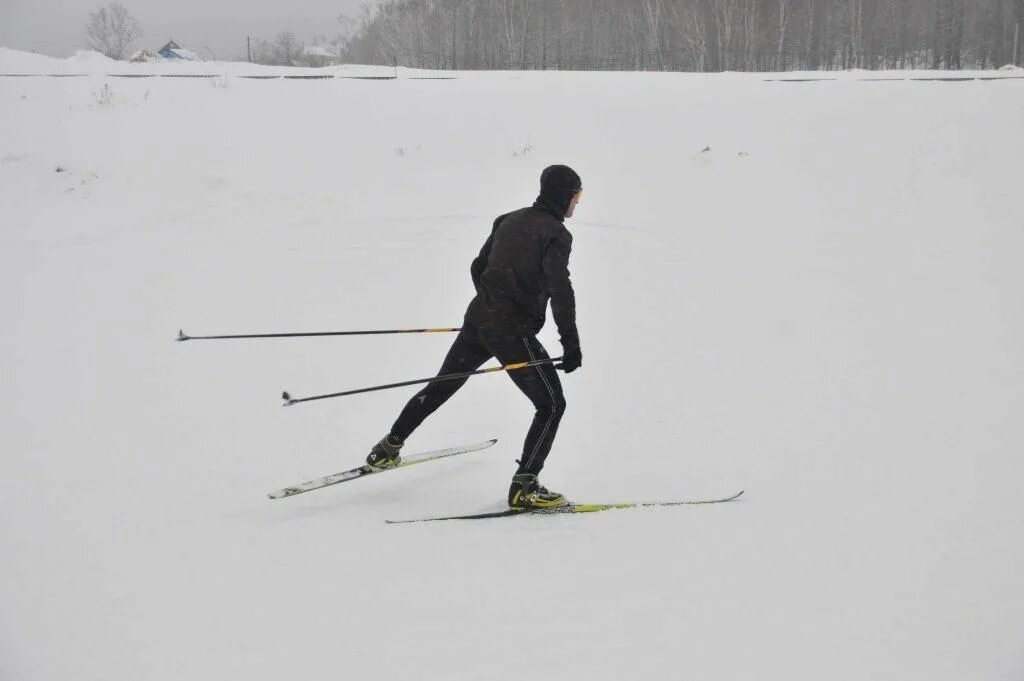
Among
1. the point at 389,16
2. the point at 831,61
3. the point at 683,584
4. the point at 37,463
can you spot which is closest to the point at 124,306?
the point at 37,463

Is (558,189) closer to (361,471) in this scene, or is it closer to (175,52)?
(361,471)

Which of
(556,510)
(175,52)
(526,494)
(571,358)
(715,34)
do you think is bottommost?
(556,510)

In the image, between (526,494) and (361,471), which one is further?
(361,471)

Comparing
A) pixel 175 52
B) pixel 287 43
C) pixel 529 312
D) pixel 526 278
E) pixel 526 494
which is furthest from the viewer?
pixel 287 43

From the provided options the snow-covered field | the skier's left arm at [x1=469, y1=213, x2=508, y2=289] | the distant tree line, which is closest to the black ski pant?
the skier's left arm at [x1=469, y1=213, x2=508, y2=289]

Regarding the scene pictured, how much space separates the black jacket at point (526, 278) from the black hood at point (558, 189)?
0.06 ft

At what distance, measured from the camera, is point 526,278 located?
3.98 m

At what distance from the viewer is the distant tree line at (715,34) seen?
1315 inches

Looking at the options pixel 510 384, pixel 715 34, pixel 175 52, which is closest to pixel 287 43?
pixel 175 52

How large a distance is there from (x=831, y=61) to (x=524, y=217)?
37.4m

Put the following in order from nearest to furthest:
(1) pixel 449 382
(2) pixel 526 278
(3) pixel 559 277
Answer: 1. (3) pixel 559 277
2. (2) pixel 526 278
3. (1) pixel 449 382

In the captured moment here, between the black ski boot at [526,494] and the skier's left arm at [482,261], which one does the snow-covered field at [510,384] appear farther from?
the skier's left arm at [482,261]

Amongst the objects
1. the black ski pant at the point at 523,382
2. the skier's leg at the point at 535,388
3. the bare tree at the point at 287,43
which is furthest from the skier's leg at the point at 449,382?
the bare tree at the point at 287,43

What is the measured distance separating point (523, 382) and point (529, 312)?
371 millimetres
